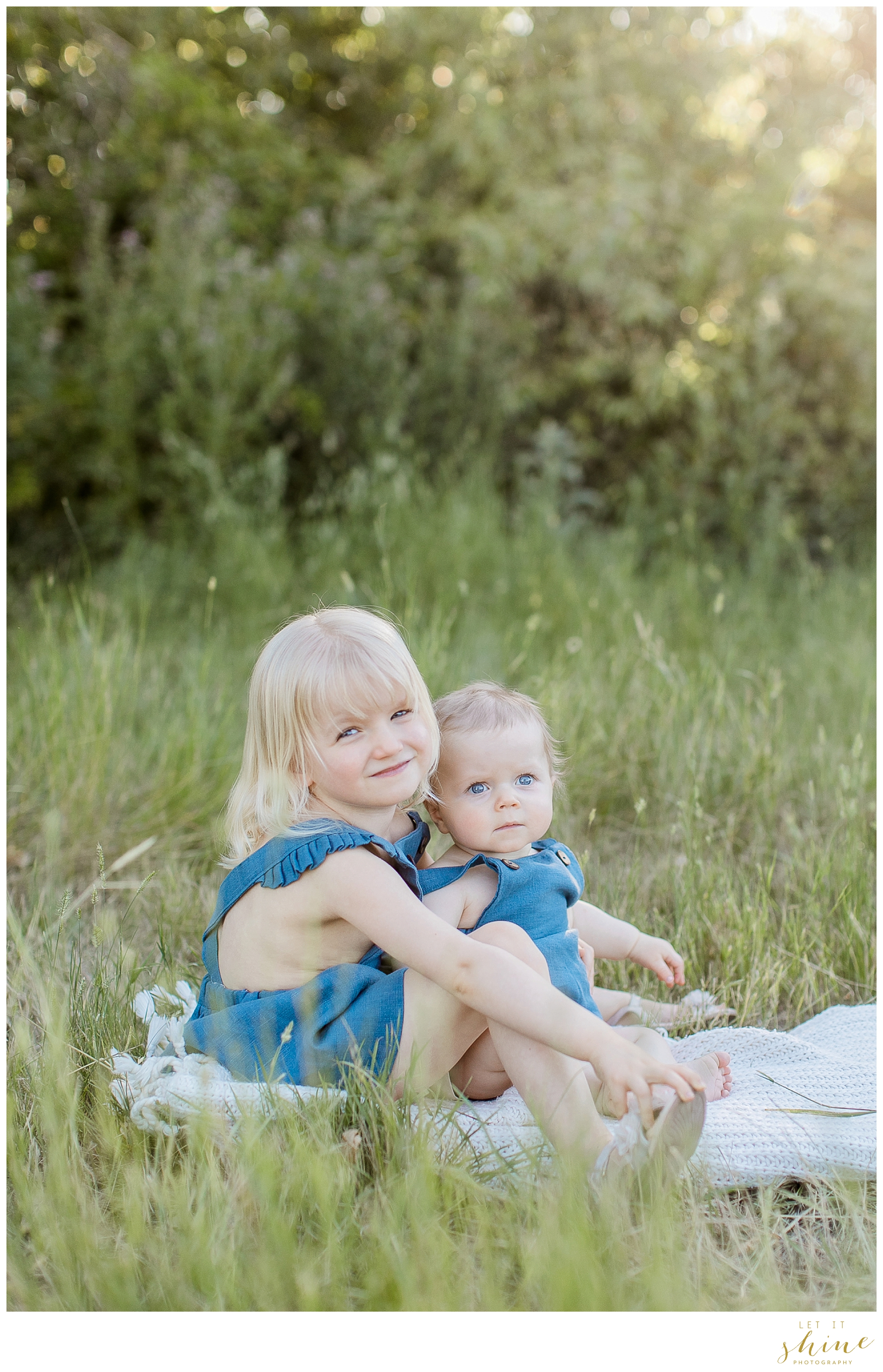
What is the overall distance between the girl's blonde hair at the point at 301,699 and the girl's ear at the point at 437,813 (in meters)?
0.06

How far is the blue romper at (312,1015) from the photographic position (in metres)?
1.62

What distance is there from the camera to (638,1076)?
4.45 feet

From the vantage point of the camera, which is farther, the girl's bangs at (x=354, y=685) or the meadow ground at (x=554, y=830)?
the girl's bangs at (x=354, y=685)

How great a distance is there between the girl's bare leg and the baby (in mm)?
84

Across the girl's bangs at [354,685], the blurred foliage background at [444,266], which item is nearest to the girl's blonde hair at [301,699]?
the girl's bangs at [354,685]

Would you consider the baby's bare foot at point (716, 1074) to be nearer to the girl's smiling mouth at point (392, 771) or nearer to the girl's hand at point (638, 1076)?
the girl's hand at point (638, 1076)

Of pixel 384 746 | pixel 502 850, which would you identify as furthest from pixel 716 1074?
pixel 384 746

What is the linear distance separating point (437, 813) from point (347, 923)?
0.25m

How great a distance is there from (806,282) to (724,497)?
135cm

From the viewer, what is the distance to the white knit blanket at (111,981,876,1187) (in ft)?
5.07

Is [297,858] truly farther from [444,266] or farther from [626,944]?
[444,266]

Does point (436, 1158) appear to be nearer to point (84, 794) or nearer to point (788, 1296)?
point (788, 1296)

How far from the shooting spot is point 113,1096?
1646 mm

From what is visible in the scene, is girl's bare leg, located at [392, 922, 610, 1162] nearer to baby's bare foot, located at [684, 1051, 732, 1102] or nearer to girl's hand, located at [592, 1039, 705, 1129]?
girl's hand, located at [592, 1039, 705, 1129]
